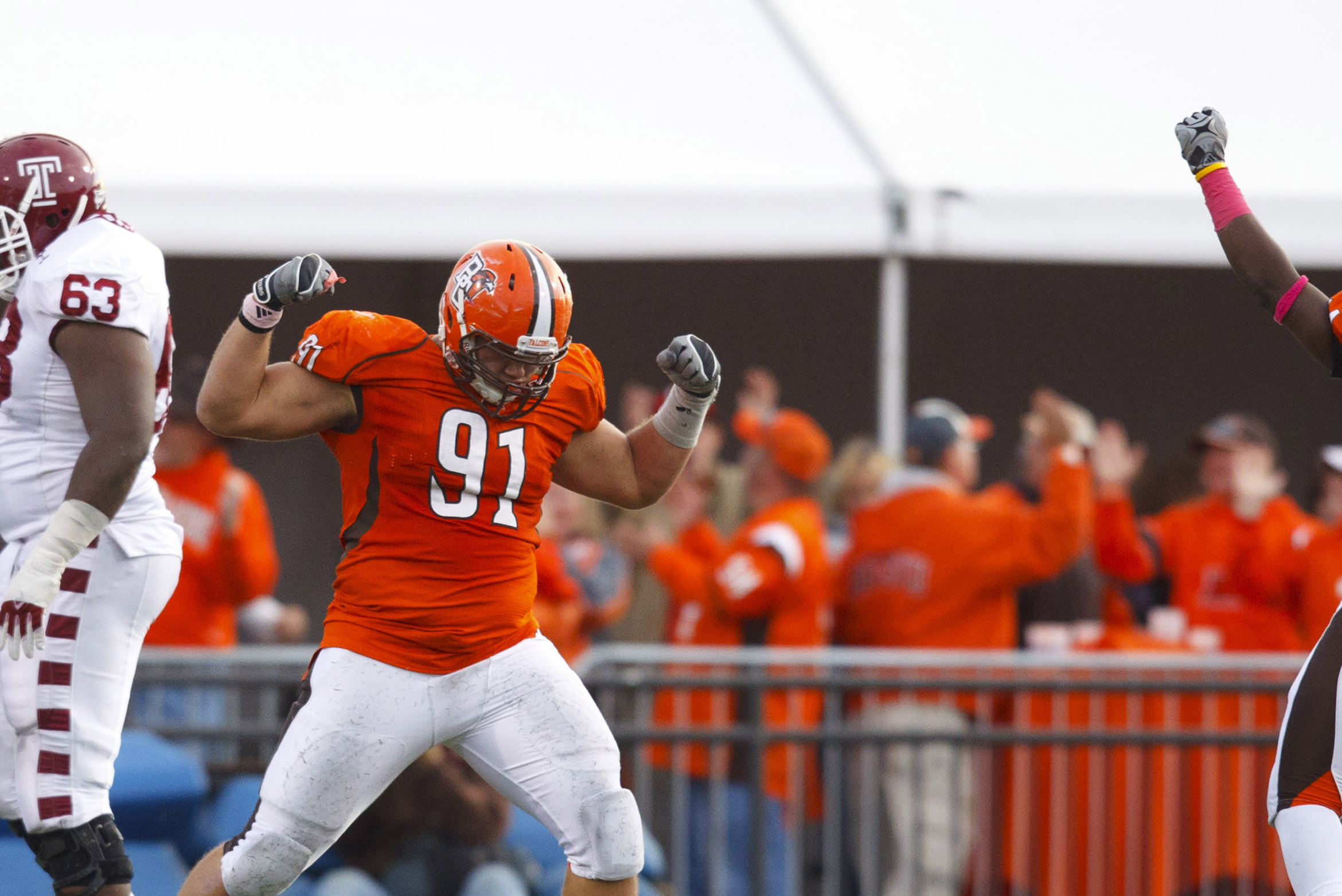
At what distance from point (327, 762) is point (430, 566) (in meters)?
0.49

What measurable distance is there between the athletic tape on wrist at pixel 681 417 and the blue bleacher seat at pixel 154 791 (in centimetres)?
237

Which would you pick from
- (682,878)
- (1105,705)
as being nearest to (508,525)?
(682,878)

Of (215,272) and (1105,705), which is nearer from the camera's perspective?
(1105,705)

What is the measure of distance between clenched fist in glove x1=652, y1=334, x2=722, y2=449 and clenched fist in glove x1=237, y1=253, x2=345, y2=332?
0.80 metres

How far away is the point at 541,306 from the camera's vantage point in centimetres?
386

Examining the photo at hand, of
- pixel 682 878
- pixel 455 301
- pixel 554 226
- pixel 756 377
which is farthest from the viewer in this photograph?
pixel 756 377

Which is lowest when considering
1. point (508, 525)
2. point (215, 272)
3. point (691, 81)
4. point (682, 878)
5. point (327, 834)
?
point (682, 878)

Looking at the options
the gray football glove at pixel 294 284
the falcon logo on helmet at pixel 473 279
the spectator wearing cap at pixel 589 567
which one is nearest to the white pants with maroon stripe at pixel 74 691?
the gray football glove at pixel 294 284

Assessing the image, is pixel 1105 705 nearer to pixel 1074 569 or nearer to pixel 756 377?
pixel 1074 569

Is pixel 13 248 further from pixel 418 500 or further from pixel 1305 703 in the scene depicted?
pixel 1305 703

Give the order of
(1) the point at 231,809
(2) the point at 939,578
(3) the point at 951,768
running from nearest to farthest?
(1) the point at 231,809 < (3) the point at 951,768 < (2) the point at 939,578

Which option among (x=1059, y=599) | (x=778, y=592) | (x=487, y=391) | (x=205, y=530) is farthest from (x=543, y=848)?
(x=487, y=391)

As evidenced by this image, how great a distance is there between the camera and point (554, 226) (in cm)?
771

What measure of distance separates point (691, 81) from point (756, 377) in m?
1.49
